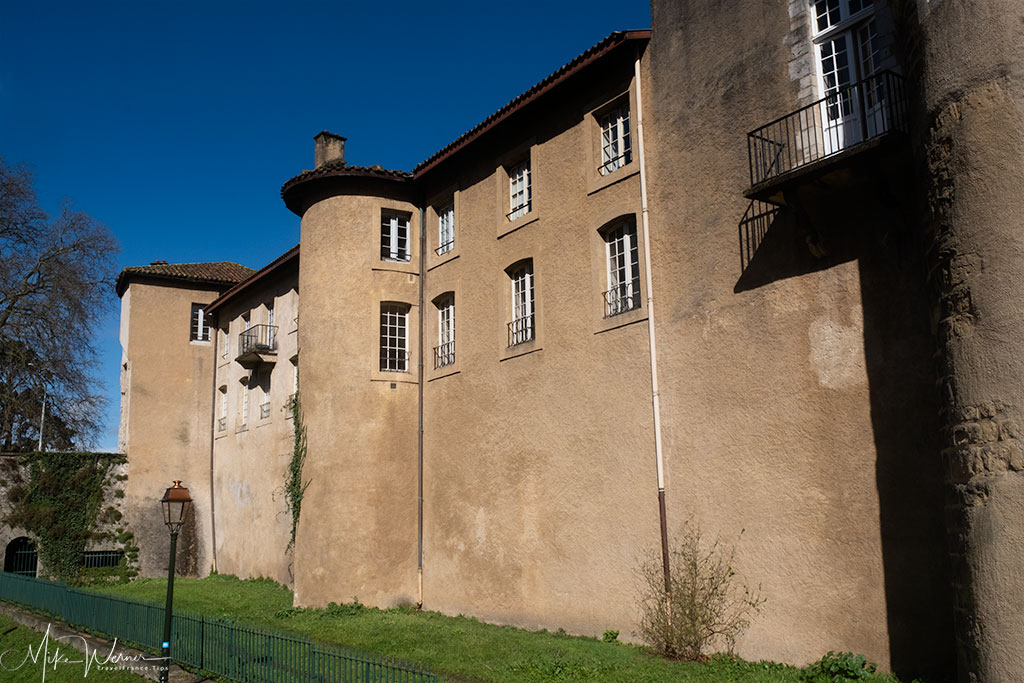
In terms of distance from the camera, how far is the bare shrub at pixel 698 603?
35.8 feet

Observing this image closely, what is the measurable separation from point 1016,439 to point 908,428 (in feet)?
6.90

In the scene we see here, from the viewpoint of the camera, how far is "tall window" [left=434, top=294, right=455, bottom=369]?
58.2 ft

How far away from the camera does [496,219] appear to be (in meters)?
16.6

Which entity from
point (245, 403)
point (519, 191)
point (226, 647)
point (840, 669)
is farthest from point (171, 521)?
point (245, 403)

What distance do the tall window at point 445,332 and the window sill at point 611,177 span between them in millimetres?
4921

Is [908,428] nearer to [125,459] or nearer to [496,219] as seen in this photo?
[496,219]

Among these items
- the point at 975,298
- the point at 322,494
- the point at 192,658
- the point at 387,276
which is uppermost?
the point at 387,276

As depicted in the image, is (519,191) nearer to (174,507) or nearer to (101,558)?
(174,507)

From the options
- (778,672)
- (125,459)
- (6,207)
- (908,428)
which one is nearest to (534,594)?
(778,672)

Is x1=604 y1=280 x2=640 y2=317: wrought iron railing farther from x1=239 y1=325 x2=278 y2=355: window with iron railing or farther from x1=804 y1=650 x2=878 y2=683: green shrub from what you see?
x1=239 y1=325 x2=278 y2=355: window with iron railing

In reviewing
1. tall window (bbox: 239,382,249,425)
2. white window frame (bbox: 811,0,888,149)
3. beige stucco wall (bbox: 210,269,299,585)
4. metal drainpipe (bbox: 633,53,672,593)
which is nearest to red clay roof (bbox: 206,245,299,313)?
beige stucco wall (bbox: 210,269,299,585)

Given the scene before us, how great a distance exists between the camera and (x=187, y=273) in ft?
98.0

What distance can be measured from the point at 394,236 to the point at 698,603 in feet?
36.4

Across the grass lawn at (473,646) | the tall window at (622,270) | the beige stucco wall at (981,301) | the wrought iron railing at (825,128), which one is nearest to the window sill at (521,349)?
the tall window at (622,270)
